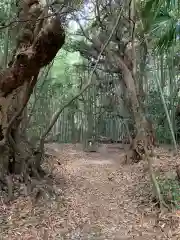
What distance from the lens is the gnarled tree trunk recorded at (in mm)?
4816

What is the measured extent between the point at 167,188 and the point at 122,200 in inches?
37.6

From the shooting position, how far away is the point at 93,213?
670cm

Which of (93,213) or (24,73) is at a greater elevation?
(24,73)

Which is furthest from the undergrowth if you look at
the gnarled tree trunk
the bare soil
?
the gnarled tree trunk

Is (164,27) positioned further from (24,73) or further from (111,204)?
(111,204)

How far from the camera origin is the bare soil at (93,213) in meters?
5.66

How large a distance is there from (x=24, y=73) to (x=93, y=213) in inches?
110

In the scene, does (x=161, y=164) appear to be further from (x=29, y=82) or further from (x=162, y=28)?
(x=29, y=82)

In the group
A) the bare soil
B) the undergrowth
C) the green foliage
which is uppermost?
the green foliage

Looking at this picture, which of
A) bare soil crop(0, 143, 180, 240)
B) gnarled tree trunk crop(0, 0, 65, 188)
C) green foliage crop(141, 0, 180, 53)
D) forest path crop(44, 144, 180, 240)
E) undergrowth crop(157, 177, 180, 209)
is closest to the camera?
gnarled tree trunk crop(0, 0, 65, 188)

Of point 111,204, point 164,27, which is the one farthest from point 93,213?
point 164,27

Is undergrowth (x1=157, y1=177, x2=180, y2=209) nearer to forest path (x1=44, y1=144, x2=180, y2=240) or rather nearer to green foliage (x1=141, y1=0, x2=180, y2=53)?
forest path (x1=44, y1=144, x2=180, y2=240)

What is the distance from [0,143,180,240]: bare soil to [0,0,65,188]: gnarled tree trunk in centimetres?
87

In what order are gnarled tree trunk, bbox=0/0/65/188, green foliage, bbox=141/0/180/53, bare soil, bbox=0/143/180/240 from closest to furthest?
gnarled tree trunk, bbox=0/0/65/188
bare soil, bbox=0/143/180/240
green foliage, bbox=141/0/180/53
